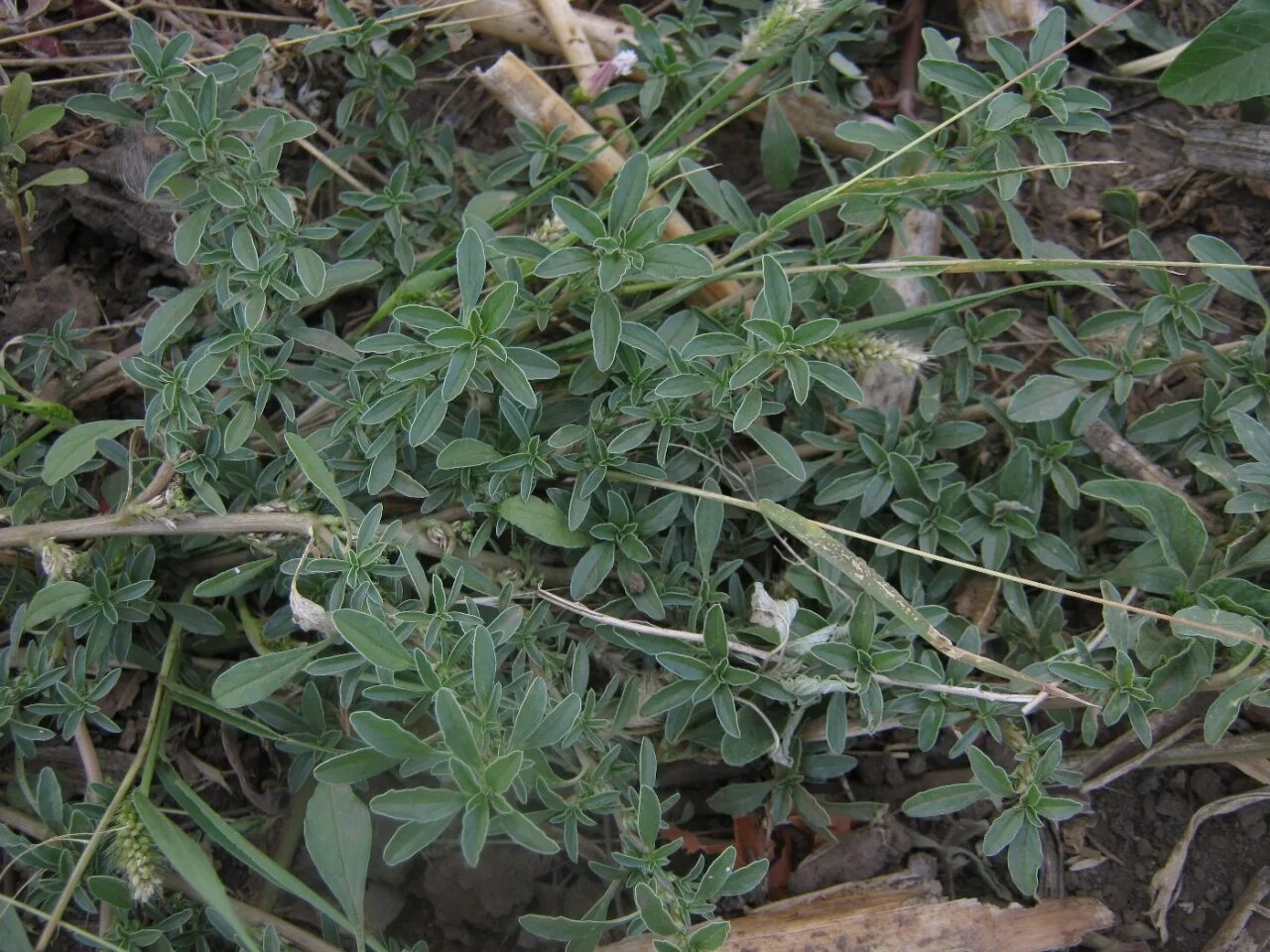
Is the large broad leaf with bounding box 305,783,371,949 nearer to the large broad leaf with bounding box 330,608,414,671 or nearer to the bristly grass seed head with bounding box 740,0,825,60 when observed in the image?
the large broad leaf with bounding box 330,608,414,671

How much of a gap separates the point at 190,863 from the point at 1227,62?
2.85m

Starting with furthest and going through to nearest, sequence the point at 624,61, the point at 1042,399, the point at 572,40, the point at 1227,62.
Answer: the point at 572,40 < the point at 624,61 < the point at 1227,62 < the point at 1042,399

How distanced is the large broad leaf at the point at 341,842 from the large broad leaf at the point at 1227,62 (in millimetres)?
2506

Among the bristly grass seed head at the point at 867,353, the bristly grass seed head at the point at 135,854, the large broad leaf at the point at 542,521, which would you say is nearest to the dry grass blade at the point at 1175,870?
the bristly grass seed head at the point at 867,353

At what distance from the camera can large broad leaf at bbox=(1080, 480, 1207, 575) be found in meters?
2.12

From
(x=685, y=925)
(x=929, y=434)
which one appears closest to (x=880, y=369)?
(x=929, y=434)

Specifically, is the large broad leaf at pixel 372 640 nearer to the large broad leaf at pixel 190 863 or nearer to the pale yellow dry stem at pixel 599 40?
the large broad leaf at pixel 190 863

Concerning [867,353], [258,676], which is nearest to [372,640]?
[258,676]

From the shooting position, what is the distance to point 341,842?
1.95 metres

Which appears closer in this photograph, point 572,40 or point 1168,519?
point 1168,519

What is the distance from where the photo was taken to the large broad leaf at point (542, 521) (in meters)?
2.13

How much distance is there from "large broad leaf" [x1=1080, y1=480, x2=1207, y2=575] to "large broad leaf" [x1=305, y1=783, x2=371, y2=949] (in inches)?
63.6

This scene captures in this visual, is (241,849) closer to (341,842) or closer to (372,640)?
(341,842)

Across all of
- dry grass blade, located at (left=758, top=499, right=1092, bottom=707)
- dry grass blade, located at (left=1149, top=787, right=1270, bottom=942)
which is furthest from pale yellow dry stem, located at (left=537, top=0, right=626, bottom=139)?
dry grass blade, located at (left=1149, top=787, right=1270, bottom=942)
